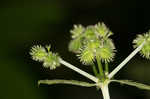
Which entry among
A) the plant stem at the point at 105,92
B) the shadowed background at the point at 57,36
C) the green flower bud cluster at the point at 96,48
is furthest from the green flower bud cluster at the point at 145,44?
the shadowed background at the point at 57,36

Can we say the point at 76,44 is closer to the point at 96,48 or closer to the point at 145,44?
the point at 96,48

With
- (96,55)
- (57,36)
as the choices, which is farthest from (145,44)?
(57,36)

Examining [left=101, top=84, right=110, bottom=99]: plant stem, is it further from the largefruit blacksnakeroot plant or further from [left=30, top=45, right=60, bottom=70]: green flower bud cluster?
[left=30, top=45, right=60, bottom=70]: green flower bud cluster

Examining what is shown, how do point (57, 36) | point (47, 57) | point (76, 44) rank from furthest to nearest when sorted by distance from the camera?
point (57, 36) → point (76, 44) → point (47, 57)

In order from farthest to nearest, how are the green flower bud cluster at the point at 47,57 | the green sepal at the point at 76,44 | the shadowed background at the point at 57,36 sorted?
the shadowed background at the point at 57,36, the green sepal at the point at 76,44, the green flower bud cluster at the point at 47,57

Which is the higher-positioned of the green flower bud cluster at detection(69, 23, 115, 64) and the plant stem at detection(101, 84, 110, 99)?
the green flower bud cluster at detection(69, 23, 115, 64)

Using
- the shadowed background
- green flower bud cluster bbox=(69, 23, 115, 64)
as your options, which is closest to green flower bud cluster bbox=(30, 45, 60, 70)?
green flower bud cluster bbox=(69, 23, 115, 64)

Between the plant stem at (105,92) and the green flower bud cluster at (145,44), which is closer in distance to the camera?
the plant stem at (105,92)

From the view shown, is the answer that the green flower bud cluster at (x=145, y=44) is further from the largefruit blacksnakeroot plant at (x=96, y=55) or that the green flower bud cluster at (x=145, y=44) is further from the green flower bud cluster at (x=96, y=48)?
the green flower bud cluster at (x=96, y=48)

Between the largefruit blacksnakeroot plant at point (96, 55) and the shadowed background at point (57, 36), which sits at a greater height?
the shadowed background at point (57, 36)
